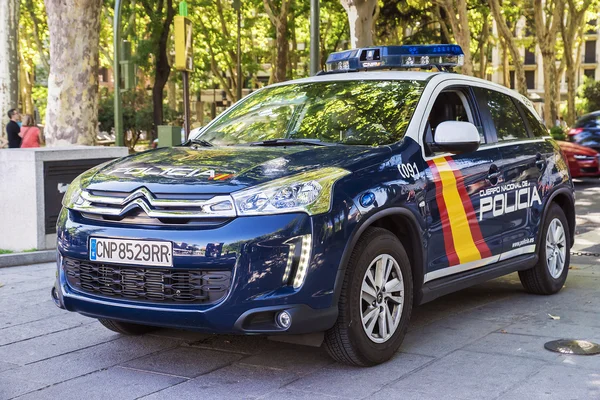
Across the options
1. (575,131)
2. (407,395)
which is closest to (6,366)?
(407,395)

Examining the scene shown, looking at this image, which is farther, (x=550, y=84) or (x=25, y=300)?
(x=550, y=84)

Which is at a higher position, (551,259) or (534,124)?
(534,124)

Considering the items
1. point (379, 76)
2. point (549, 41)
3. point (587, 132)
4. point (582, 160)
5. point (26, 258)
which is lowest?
point (26, 258)

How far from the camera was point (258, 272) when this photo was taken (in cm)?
472

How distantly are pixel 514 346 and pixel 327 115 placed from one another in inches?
71.7

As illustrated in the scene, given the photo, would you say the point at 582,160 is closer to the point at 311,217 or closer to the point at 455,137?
the point at 455,137

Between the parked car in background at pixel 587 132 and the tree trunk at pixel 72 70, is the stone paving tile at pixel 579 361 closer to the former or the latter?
the tree trunk at pixel 72 70

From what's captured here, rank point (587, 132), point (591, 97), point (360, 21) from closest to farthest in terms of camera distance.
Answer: point (360, 21) < point (587, 132) < point (591, 97)

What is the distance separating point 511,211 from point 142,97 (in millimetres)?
29629

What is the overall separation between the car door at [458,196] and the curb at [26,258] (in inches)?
190

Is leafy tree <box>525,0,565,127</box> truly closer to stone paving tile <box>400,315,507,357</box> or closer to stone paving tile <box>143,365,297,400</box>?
stone paving tile <box>400,315,507,357</box>

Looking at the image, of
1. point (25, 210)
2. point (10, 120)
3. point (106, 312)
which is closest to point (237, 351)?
point (106, 312)

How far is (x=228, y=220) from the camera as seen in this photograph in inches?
187

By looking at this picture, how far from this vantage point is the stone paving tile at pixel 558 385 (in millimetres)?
4688
